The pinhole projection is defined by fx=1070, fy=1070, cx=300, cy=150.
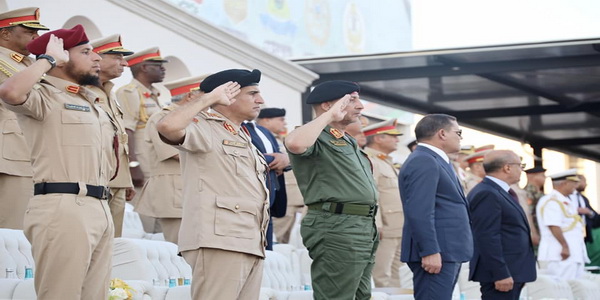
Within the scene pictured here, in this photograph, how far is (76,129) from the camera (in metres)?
5.30

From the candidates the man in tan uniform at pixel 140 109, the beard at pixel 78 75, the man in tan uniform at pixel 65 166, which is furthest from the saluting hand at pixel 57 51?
the man in tan uniform at pixel 140 109

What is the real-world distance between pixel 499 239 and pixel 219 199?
293cm

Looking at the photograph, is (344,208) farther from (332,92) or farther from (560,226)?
(560,226)

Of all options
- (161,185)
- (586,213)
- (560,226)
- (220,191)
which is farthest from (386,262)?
(220,191)

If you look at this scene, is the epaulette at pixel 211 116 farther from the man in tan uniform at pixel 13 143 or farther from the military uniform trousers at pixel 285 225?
the military uniform trousers at pixel 285 225

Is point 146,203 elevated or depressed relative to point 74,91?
depressed

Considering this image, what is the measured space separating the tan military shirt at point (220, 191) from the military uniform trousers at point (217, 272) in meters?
0.05

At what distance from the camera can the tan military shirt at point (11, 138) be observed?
6.73m

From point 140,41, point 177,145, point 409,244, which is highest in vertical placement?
point 140,41

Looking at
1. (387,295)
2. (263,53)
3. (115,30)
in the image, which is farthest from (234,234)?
(263,53)

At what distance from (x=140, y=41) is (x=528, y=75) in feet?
20.3

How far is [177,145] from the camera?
5258 mm

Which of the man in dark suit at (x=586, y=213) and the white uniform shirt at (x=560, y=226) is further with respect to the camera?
the man in dark suit at (x=586, y=213)

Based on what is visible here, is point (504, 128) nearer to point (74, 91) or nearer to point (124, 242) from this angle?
point (124, 242)
